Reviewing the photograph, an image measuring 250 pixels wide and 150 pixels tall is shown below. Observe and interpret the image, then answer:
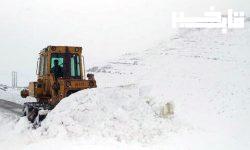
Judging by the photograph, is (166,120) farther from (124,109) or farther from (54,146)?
(54,146)

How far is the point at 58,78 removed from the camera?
52.8 feet

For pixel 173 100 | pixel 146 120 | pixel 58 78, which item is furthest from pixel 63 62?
pixel 173 100

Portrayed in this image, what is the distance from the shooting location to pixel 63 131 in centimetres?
1262

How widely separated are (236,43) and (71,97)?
39.7 metres

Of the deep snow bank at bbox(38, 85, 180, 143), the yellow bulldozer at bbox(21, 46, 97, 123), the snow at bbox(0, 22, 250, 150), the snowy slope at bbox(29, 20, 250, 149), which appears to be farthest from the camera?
the yellow bulldozer at bbox(21, 46, 97, 123)

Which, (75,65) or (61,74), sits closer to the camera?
(61,74)

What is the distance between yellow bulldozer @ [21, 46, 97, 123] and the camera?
15891 mm

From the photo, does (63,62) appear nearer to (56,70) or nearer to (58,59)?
(58,59)

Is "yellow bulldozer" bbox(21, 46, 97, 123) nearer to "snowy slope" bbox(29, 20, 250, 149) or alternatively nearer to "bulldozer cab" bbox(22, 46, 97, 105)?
"bulldozer cab" bbox(22, 46, 97, 105)

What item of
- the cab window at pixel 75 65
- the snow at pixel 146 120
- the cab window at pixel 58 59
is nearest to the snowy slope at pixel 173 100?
the snow at pixel 146 120

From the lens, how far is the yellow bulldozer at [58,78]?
15891 mm

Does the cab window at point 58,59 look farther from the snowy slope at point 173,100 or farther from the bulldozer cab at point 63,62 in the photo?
the snowy slope at point 173,100

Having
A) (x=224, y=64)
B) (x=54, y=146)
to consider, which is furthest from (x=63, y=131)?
(x=224, y=64)

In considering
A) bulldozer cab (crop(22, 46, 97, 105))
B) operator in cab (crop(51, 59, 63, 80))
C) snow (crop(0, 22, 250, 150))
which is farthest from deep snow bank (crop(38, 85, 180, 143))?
operator in cab (crop(51, 59, 63, 80))
